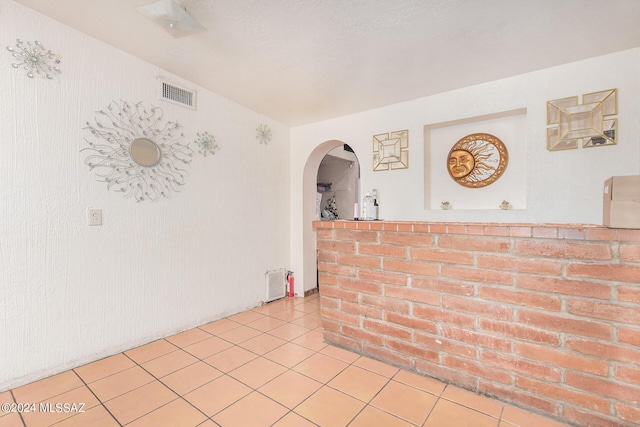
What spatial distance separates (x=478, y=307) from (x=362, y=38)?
6.16ft

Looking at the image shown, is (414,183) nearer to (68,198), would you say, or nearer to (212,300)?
(212,300)

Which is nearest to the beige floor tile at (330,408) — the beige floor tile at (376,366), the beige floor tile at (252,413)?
the beige floor tile at (252,413)

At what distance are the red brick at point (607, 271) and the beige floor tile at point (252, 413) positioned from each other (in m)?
1.67

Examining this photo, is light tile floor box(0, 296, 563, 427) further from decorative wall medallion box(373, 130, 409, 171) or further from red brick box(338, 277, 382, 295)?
decorative wall medallion box(373, 130, 409, 171)

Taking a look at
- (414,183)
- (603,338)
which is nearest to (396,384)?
(603,338)

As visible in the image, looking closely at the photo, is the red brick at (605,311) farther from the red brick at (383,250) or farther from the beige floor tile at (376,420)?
the beige floor tile at (376,420)

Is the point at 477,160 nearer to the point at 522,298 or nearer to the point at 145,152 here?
the point at 522,298

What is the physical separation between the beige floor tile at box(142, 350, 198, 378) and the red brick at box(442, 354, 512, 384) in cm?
177

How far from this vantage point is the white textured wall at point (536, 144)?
204 cm

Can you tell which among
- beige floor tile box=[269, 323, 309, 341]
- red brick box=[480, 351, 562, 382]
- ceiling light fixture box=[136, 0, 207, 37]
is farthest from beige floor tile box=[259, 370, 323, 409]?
ceiling light fixture box=[136, 0, 207, 37]

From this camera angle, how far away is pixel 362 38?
1913 mm

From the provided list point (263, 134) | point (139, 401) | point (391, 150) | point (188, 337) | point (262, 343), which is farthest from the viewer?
point (263, 134)

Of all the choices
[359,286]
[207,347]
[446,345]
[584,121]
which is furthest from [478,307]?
[207,347]

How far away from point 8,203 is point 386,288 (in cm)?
243
